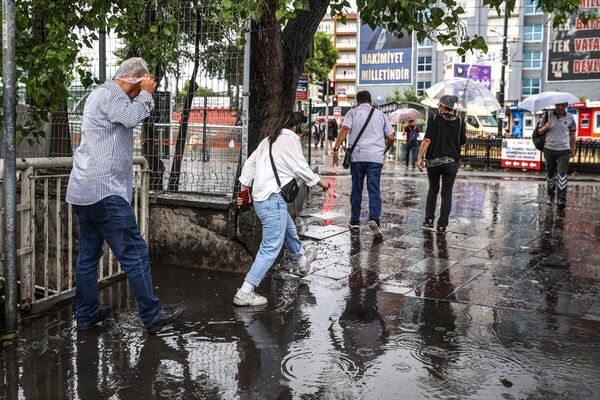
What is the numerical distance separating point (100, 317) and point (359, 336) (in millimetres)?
1918

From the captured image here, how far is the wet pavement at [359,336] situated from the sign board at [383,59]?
47.8 m

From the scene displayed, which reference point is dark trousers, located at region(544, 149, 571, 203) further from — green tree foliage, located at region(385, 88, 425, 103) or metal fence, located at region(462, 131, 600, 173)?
green tree foliage, located at region(385, 88, 425, 103)

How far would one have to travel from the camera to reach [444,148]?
315 inches

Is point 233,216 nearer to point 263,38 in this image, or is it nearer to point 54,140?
point 263,38

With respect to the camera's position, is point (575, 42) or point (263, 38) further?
point (575, 42)

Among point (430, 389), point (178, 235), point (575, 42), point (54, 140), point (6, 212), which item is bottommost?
point (430, 389)

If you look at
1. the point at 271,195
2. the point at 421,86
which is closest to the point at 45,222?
the point at 271,195

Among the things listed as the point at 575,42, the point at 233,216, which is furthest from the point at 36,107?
the point at 575,42

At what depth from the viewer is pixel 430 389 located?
3475 mm

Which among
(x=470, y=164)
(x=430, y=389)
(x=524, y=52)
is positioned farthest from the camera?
(x=524, y=52)

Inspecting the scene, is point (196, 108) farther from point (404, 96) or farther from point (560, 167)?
point (404, 96)

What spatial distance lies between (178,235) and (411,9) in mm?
3204

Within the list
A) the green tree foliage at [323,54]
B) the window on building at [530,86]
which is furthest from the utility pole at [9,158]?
the window on building at [530,86]

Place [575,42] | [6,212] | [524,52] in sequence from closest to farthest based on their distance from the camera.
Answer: [6,212] < [575,42] < [524,52]
